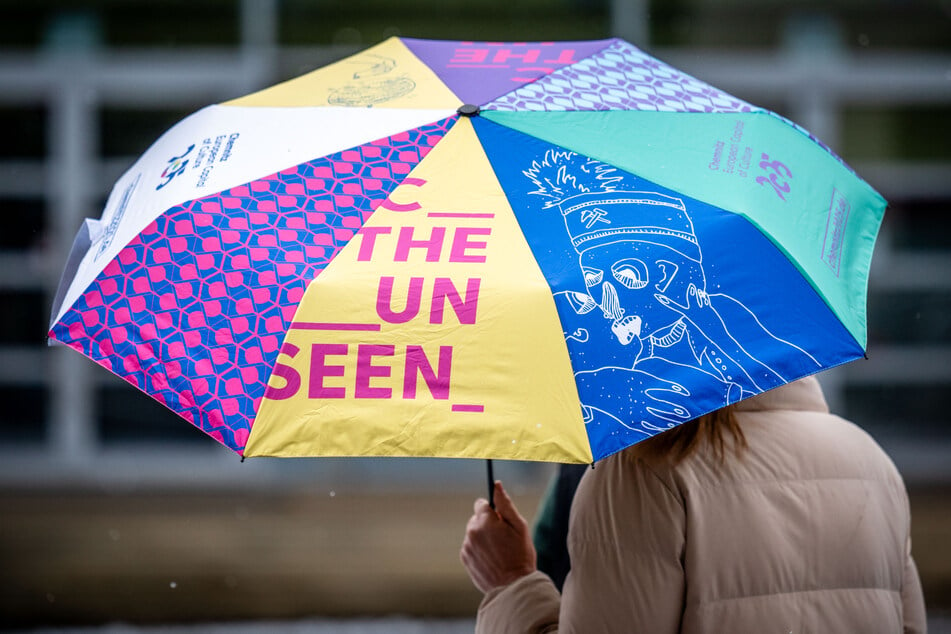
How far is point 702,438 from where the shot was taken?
1744 millimetres

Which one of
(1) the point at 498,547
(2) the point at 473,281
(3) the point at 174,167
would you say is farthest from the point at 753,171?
(3) the point at 174,167

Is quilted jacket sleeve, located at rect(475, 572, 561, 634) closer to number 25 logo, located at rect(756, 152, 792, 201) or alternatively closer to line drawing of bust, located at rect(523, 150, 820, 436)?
line drawing of bust, located at rect(523, 150, 820, 436)

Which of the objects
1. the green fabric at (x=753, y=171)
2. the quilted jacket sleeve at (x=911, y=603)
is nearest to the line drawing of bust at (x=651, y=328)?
the green fabric at (x=753, y=171)

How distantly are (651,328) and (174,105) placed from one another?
19.0 feet

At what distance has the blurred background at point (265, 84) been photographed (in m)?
6.36

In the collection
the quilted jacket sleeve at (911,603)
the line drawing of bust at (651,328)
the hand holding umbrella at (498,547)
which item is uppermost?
the line drawing of bust at (651,328)

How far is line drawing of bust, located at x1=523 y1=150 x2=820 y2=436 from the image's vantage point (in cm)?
150

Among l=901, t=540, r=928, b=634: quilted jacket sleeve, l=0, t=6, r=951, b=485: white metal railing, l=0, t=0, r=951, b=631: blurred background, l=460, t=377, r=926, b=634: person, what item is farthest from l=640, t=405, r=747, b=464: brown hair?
l=0, t=6, r=951, b=485: white metal railing

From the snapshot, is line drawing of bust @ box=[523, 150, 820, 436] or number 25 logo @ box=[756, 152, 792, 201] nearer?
line drawing of bust @ box=[523, 150, 820, 436]

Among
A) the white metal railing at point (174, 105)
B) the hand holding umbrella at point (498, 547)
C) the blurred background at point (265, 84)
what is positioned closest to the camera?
the hand holding umbrella at point (498, 547)

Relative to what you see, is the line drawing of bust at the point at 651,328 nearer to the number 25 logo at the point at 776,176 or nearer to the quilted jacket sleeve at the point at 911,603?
the number 25 logo at the point at 776,176

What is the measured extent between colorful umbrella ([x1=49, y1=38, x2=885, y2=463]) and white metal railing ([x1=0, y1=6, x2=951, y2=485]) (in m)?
4.89

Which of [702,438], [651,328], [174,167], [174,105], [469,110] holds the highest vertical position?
[174,105]

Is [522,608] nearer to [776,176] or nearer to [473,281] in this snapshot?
[473,281]
